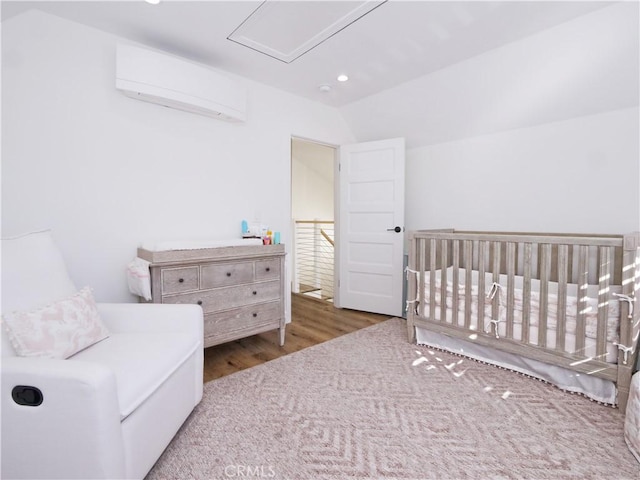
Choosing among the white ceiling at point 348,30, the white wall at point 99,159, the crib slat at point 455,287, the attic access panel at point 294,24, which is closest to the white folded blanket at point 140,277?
the white wall at point 99,159

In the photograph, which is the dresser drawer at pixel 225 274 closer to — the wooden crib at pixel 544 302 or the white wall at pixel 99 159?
the white wall at pixel 99 159

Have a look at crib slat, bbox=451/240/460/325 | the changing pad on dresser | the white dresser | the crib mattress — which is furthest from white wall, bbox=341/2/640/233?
the changing pad on dresser

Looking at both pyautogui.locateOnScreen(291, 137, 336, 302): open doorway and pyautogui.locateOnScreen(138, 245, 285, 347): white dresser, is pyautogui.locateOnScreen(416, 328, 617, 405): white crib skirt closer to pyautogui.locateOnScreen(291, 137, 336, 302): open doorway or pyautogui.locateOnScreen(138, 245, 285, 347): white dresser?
pyautogui.locateOnScreen(138, 245, 285, 347): white dresser

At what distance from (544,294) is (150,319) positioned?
226 centimetres

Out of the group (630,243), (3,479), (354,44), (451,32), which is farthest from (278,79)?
(3,479)

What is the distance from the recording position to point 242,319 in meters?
2.33

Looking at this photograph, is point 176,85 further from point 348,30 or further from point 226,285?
point 226,285

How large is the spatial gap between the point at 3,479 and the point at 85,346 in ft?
1.55

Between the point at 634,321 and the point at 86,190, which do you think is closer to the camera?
the point at 634,321

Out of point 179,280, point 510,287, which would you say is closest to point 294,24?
point 179,280

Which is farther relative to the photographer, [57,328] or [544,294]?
[544,294]

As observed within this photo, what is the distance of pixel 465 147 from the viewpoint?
3154 mm

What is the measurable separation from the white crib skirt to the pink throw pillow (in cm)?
221

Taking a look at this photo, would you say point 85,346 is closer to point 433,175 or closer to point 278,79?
point 278,79
